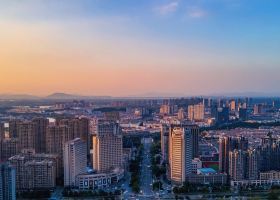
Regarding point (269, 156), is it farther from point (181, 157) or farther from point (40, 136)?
point (40, 136)

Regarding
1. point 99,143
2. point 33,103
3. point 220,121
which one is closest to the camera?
point 99,143

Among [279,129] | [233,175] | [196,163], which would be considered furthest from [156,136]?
[233,175]

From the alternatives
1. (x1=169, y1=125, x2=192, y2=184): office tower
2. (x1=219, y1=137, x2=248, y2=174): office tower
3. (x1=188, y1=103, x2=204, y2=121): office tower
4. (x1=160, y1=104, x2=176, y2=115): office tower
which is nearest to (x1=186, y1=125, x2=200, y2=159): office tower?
(x1=219, y1=137, x2=248, y2=174): office tower

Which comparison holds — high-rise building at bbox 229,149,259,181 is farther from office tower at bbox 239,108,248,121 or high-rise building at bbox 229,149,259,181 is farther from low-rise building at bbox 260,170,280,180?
office tower at bbox 239,108,248,121

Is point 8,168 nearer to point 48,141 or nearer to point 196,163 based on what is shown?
point 48,141

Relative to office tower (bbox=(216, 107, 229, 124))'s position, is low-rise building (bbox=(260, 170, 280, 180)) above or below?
below

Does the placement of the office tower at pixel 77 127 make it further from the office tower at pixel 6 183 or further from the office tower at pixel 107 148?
the office tower at pixel 6 183

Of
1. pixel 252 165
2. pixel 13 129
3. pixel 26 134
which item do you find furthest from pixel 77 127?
pixel 252 165
